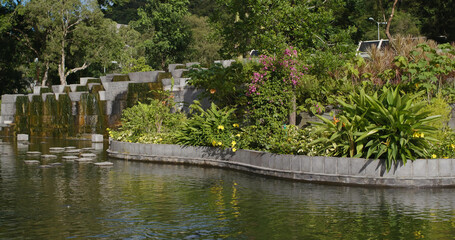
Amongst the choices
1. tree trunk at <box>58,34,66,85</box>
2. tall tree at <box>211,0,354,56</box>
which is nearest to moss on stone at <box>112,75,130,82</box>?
tree trunk at <box>58,34,66,85</box>

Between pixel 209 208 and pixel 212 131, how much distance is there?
8.23 meters

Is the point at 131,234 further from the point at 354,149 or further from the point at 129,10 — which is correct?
the point at 129,10

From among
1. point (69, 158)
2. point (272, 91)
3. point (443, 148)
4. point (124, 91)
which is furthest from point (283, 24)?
point (124, 91)

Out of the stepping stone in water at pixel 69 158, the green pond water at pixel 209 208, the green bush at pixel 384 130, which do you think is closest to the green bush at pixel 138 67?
the stepping stone in water at pixel 69 158

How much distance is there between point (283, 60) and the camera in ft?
61.5

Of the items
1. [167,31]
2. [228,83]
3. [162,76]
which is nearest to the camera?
[228,83]

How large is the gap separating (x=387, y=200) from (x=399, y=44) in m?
12.1

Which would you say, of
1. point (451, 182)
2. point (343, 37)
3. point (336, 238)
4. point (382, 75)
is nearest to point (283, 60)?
point (343, 37)

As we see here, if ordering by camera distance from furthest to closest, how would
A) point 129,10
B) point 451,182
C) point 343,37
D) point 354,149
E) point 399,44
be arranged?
point 129,10 → point 399,44 → point 343,37 → point 354,149 → point 451,182

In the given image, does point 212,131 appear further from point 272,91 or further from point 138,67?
point 138,67

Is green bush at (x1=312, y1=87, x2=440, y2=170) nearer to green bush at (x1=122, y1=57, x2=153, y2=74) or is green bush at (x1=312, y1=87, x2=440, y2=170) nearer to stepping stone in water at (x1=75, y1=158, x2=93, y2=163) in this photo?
stepping stone in water at (x1=75, y1=158, x2=93, y2=163)

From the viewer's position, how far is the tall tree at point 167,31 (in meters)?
60.4

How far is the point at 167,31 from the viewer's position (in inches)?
2429

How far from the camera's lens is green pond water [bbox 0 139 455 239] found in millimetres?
9500
